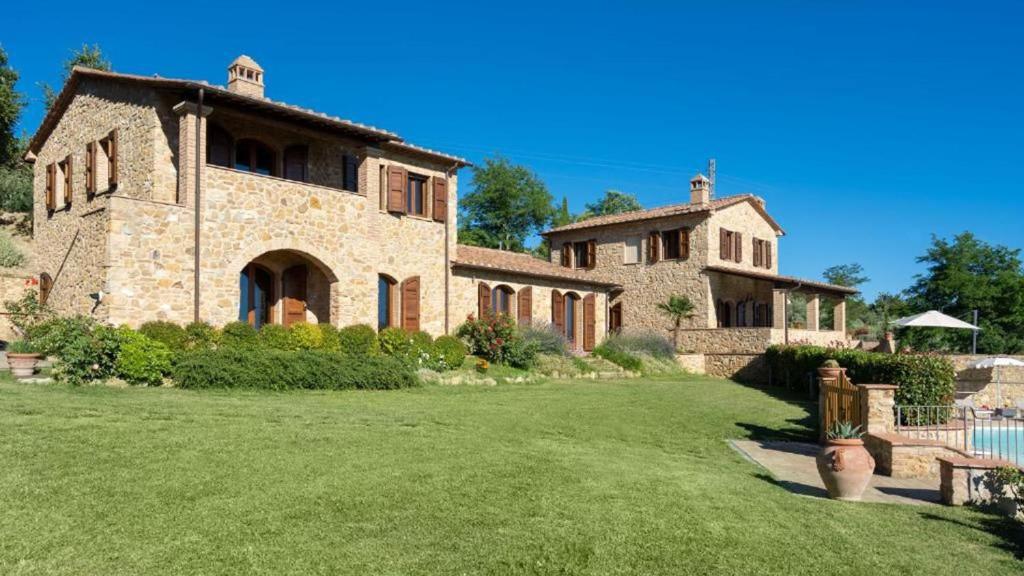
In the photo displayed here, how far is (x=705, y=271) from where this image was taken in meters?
28.8

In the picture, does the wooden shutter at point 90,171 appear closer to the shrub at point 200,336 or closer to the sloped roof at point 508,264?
the shrub at point 200,336

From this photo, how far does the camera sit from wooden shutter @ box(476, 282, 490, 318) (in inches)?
924

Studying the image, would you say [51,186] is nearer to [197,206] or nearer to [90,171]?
[90,171]

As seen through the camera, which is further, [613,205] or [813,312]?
[613,205]

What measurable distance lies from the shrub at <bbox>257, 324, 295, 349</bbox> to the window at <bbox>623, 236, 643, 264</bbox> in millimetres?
18634

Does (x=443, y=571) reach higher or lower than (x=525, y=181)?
lower

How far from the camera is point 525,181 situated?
5041 cm

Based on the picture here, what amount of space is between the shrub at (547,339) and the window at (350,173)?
274 inches

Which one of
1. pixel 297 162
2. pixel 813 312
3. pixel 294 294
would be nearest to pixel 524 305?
pixel 294 294

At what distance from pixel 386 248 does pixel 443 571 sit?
16855 millimetres

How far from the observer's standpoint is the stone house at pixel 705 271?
27.7 m

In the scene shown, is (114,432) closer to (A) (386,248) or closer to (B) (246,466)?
(B) (246,466)

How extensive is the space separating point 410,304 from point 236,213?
595 centimetres

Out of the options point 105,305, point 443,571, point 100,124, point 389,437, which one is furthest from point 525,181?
point 443,571
